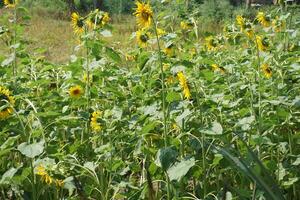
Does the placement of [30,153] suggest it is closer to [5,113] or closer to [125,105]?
[5,113]

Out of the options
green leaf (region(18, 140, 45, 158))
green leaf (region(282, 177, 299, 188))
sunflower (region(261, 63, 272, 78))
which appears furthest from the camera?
sunflower (region(261, 63, 272, 78))

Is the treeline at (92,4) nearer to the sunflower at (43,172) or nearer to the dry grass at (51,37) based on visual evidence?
the dry grass at (51,37)

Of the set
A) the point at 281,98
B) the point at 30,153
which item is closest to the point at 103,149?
the point at 30,153

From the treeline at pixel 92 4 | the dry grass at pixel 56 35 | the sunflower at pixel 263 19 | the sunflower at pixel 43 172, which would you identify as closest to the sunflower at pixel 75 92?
the sunflower at pixel 43 172

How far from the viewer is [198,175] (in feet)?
6.40

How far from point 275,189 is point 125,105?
1.29m

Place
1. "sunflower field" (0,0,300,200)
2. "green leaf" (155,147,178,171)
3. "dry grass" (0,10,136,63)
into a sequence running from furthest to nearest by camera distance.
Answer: "dry grass" (0,10,136,63) → "sunflower field" (0,0,300,200) → "green leaf" (155,147,178,171)

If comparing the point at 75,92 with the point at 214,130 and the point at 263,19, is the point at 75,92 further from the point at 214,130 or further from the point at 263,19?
the point at 263,19

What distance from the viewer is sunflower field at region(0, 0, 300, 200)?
5.96 feet

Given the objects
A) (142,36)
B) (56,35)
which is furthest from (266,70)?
(56,35)

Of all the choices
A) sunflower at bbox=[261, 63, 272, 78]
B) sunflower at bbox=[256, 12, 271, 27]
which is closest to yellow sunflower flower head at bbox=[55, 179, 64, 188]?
sunflower at bbox=[261, 63, 272, 78]

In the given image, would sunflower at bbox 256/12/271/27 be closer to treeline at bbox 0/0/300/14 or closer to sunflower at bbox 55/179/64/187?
sunflower at bbox 55/179/64/187

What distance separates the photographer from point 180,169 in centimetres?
163

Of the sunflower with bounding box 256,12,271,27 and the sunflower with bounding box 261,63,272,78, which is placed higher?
the sunflower with bounding box 256,12,271,27
